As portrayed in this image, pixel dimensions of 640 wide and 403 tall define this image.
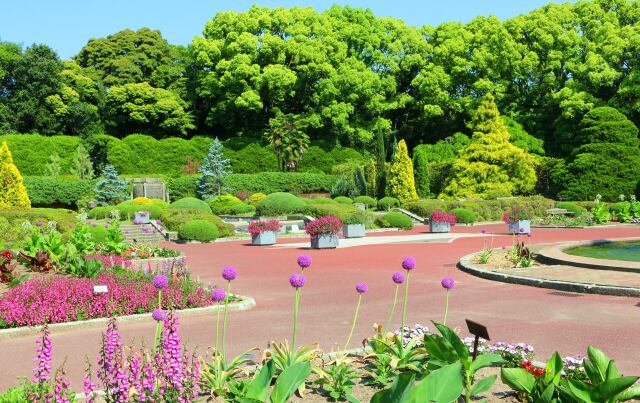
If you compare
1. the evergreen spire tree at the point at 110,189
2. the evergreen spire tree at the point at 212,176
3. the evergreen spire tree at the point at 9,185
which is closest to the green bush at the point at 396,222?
the evergreen spire tree at the point at 212,176

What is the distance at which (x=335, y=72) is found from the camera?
151ft

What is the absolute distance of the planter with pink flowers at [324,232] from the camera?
1867cm

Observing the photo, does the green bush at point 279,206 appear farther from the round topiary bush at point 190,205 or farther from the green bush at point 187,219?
the green bush at point 187,219

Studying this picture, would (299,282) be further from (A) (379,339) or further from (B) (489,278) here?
(B) (489,278)

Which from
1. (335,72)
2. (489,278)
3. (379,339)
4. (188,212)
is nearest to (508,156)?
(335,72)

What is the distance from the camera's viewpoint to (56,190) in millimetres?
38344

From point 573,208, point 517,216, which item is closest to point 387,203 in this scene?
point 573,208

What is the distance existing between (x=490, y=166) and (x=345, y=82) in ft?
44.8

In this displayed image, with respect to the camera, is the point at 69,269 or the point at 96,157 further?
the point at 96,157

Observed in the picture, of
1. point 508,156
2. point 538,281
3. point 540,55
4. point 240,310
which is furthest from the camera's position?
point 540,55

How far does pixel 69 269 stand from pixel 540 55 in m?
39.7

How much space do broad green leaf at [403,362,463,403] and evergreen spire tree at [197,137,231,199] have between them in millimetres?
37293

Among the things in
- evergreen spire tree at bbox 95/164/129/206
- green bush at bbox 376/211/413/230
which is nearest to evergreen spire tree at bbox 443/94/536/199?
green bush at bbox 376/211/413/230

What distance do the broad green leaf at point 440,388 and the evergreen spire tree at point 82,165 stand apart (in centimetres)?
4329
